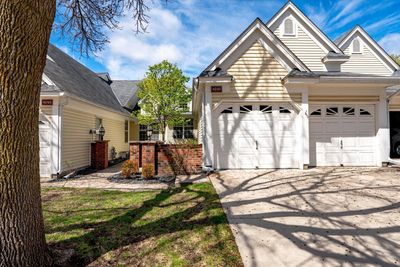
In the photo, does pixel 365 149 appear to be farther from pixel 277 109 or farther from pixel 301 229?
pixel 301 229

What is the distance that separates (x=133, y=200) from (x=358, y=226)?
455cm

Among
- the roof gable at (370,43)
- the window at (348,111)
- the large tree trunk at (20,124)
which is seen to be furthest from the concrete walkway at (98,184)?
the roof gable at (370,43)

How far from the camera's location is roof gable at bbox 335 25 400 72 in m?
14.0

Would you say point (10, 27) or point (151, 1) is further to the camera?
point (151, 1)

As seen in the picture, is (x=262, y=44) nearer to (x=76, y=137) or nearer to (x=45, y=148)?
(x=76, y=137)

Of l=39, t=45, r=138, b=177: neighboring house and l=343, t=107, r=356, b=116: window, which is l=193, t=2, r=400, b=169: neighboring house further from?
l=39, t=45, r=138, b=177: neighboring house

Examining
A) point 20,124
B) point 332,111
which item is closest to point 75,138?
point 20,124

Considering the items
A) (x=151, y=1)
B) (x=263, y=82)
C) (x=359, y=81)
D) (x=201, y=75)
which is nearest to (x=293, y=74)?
(x=263, y=82)

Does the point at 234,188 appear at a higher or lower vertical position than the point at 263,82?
lower

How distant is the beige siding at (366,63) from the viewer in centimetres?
1399

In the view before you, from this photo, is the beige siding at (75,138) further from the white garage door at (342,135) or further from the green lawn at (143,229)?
the white garage door at (342,135)

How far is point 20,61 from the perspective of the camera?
240cm

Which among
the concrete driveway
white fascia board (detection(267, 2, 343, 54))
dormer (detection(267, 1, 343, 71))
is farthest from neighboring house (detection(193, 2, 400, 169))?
white fascia board (detection(267, 2, 343, 54))

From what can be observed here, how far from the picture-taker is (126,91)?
18969 millimetres
